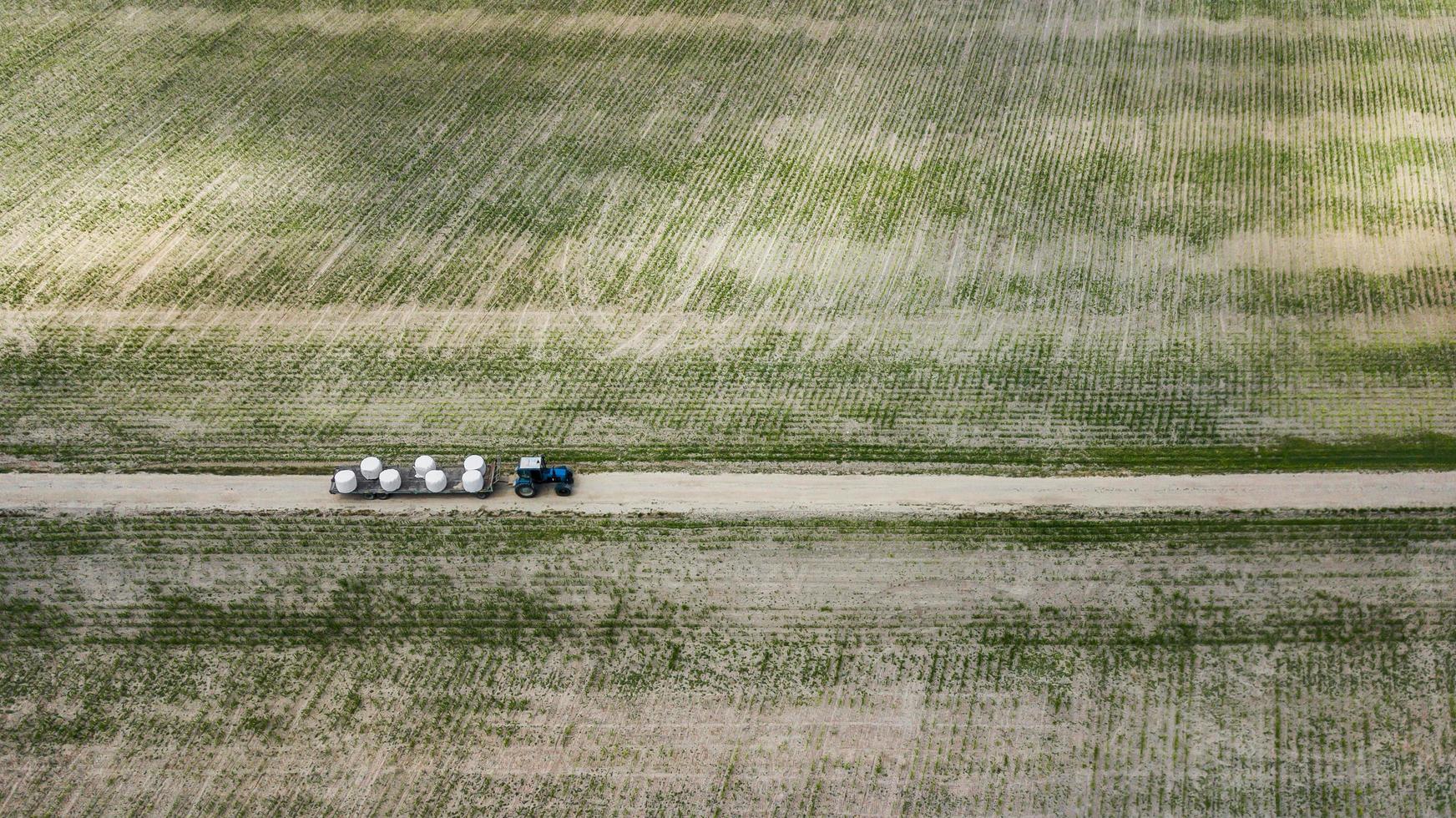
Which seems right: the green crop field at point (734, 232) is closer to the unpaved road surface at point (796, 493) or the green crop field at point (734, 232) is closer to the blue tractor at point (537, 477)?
the unpaved road surface at point (796, 493)

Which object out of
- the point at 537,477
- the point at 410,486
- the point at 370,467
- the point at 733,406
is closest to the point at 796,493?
the point at 733,406

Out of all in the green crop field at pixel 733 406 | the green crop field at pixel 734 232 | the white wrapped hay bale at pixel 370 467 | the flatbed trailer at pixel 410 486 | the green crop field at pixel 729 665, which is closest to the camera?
the green crop field at pixel 729 665

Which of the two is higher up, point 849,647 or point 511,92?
point 511,92

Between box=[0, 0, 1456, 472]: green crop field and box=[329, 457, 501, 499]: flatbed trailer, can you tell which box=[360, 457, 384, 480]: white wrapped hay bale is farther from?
box=[0, 0, 1456, 472]: green crop field

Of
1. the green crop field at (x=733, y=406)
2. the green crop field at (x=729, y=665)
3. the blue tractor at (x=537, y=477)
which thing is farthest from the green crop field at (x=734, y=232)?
the green crop field at (x=729, y=665)

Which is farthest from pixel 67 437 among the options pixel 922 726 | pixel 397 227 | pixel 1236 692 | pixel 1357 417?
pixel 1357 417

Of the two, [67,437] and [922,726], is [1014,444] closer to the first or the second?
[922,726]

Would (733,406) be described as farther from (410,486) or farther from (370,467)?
(370,467)

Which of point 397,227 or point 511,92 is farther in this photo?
point 511,92
